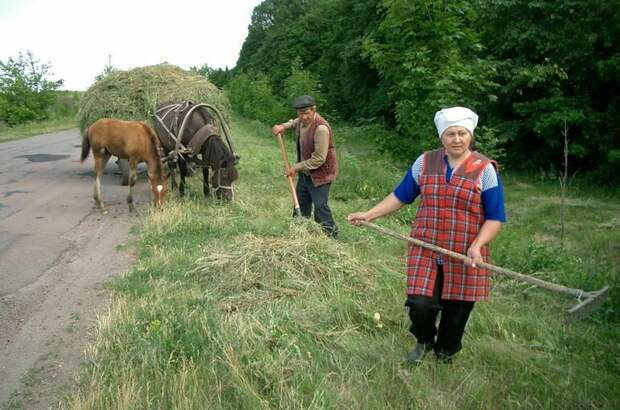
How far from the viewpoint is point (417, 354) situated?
3.56m

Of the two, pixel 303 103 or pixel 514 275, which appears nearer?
pixel 514 275

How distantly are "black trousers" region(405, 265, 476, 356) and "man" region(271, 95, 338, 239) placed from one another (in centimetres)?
287

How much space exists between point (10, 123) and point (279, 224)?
25.1m

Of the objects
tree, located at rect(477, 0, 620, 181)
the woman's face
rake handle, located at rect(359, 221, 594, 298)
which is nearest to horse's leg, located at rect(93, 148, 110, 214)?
rake handle, located at rect(359, 221, 594, 298)

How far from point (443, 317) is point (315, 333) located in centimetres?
98

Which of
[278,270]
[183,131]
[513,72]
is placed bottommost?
[278,270]

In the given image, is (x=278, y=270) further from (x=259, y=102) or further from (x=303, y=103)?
(x=259, y=102)

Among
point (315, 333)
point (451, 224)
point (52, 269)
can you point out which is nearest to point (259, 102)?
point (52, 269)

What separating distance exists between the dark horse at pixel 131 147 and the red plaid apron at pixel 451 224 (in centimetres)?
565

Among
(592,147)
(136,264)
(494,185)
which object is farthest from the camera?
(592,147)

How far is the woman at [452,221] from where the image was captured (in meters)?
3.07

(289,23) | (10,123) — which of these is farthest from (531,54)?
(289,23)

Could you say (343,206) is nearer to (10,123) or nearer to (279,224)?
(279,224)

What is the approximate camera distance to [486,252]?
3.31m
